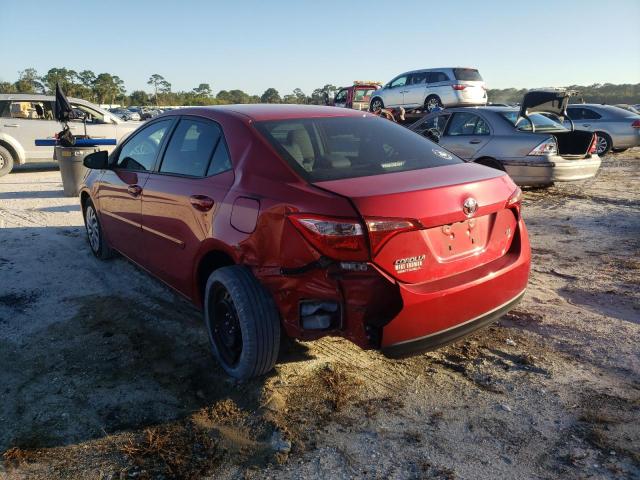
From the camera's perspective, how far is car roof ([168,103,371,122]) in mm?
3314

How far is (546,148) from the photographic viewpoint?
7.98m

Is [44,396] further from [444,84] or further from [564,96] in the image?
[444,84]

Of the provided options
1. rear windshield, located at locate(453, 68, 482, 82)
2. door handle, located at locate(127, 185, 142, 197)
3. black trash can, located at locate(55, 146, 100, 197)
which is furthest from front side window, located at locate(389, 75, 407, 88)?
door handle, located at locate(127, 185, 142, 197)

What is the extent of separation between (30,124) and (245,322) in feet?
36.0

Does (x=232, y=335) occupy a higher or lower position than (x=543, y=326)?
higher

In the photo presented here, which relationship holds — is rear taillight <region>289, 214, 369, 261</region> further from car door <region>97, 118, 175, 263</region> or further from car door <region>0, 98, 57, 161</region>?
car door <region>0, 98, 57, 161</region>

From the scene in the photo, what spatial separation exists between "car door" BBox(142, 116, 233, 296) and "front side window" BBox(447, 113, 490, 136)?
6.12 metres

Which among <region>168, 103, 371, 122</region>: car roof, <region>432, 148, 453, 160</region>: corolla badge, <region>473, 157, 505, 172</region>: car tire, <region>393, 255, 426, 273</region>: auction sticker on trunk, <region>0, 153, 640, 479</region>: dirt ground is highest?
<region>168, 103, 371, 122</region>: car roof

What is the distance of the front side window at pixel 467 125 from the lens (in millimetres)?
8531

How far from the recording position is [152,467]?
2.35 meters

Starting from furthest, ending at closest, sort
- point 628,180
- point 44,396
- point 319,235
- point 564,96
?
point 628,180 → point 564,96 → point 44,396 → point 319,235

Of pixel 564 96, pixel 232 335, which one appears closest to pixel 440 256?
pixel 232 335

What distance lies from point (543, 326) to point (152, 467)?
286 centimetres

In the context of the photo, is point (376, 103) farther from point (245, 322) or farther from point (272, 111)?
point (245, 322)
